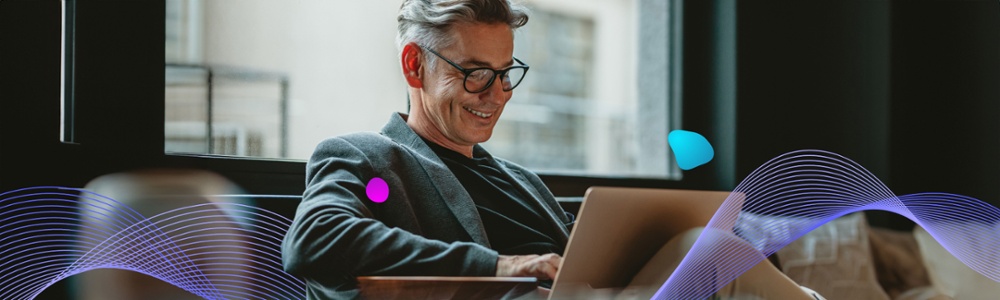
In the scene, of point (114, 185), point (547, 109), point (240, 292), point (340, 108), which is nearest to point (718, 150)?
point (340, 108)

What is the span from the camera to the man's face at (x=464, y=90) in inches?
64.7

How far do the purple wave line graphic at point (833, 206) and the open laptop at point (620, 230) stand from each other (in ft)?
1.55

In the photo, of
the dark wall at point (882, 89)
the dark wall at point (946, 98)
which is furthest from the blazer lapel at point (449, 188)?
the dark wall at point (946, 98)

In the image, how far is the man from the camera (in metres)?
1.32

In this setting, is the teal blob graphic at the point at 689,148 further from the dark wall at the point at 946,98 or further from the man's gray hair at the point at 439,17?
the man's gray hair at the point at 439,17

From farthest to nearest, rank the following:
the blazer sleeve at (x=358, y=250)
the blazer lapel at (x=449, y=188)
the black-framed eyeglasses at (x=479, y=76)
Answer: the black-framed eyeglasses at (x=479, y=76)
the blazer lapel at (x=449, y=188)
the blazer sleeve at (x=358, y=250)

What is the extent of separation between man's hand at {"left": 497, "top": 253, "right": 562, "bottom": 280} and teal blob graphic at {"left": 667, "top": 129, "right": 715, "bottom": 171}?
189cm

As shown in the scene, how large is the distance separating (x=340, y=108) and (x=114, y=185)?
757 millimetres

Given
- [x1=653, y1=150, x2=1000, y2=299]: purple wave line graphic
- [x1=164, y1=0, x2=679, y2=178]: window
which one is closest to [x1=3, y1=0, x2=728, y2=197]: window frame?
[x1=164, y1=0, x2=679, y2=178]: window

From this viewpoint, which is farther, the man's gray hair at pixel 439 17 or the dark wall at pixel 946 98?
the dark wall at pixel 946 98

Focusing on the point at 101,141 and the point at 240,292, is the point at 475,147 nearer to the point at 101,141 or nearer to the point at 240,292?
the point at 240,292

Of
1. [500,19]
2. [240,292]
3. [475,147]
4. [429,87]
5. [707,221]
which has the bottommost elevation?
[240,292]

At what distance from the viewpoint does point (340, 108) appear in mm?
2203

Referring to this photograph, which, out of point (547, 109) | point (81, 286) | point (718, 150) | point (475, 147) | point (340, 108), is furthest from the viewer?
point (547, 109)
